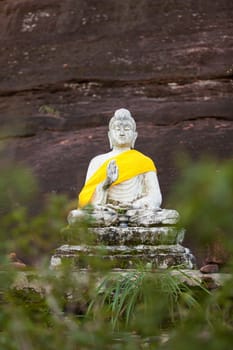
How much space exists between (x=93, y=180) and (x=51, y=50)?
519cm

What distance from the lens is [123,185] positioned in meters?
6.89

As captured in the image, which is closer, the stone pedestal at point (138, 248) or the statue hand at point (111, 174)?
the stone pedestal at point (138, 248)

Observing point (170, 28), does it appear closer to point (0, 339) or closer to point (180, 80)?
point (180, 80)

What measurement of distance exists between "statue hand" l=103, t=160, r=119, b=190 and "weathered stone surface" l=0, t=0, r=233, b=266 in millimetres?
3233

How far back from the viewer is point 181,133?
1038cm

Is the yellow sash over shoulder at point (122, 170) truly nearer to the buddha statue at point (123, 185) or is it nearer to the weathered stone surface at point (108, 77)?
the buddha statue at point (123, 185)

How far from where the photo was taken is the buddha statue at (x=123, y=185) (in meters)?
6.48

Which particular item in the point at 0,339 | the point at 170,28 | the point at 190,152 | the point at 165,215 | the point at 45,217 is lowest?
the point at 0,339

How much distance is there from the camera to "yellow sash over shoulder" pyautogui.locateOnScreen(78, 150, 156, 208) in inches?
269

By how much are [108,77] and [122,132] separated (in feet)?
14.3

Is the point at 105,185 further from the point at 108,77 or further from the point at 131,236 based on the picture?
the point at 108,77

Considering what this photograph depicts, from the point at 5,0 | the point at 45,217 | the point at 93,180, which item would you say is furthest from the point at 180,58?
the point at 45,217

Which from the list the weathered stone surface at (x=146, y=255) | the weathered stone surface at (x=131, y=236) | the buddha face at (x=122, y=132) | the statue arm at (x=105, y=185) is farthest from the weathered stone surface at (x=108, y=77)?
the weathered stone surface at (x=146, y=255)

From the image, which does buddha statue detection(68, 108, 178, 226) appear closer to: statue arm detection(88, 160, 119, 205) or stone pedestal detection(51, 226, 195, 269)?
statue arm detection(88, 160, 119, 205)
